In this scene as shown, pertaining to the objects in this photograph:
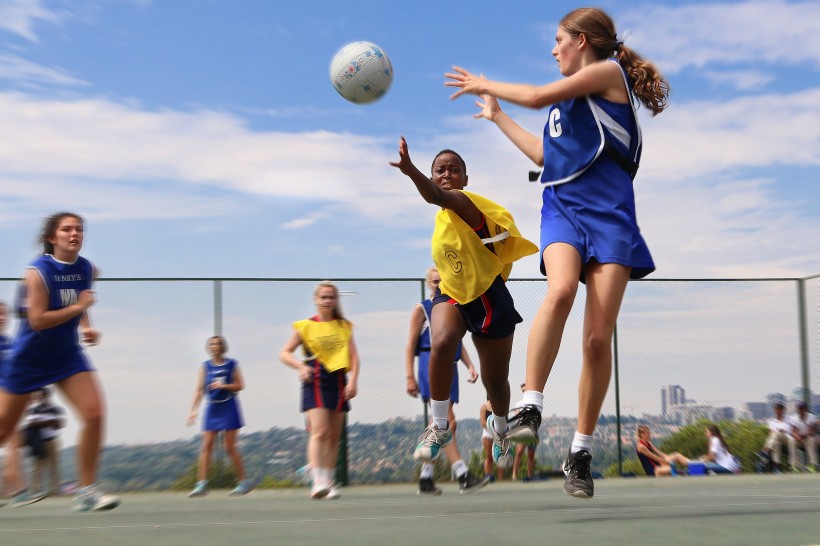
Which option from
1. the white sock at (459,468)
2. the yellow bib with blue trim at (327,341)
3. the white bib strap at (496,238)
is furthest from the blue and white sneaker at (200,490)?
the white bib strap at (496,238)

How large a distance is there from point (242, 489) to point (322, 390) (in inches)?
78.7

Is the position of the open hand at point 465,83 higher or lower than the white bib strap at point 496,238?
higher

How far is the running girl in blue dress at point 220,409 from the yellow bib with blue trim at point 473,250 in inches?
196

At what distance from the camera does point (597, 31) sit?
401 centimetres

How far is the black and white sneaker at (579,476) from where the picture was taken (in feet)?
12.4

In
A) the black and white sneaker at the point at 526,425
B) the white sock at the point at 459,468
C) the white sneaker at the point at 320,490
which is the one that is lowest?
the white sneaker at the point at 320,490

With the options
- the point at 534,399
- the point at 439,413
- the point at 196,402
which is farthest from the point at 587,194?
the point at 196,402

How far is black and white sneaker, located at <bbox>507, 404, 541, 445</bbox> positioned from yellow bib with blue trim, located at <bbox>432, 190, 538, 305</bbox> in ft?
4.37

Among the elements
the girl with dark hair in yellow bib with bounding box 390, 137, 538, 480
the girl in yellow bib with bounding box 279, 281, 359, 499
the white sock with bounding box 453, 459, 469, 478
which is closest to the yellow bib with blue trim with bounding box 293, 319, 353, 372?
the girl in yellow bib with bounding box 279, 281, 359, 499

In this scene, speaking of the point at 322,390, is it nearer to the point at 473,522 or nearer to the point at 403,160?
the point at 473,522

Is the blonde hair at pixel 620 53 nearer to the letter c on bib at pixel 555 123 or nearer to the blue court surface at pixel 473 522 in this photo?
the letter c on bib at pixel 555 123

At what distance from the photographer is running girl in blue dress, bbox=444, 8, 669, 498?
379 centimetres

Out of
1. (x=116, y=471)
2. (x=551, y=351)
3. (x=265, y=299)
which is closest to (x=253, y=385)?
(x=265, y=299)

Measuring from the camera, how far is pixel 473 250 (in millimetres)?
4992
